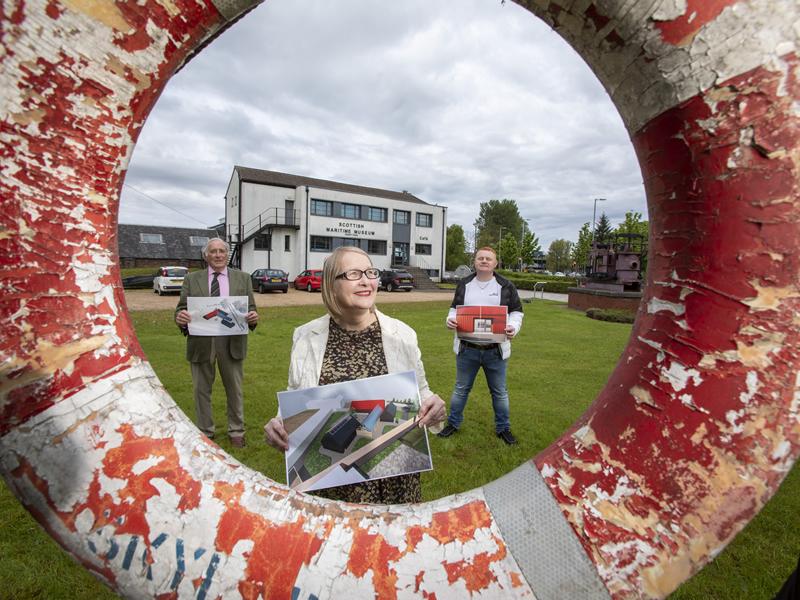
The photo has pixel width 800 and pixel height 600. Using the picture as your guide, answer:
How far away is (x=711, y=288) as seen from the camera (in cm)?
70

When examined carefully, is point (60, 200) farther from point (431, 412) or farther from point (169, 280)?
point (169, 280)

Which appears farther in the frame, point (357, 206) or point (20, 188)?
point (357, 206)

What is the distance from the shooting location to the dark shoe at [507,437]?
439cm

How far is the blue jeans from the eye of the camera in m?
4.25

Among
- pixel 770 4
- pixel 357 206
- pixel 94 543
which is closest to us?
pixel 770 4

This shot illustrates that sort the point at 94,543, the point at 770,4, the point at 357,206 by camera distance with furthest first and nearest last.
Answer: the point at 357,206
the point at 94,543
the point at 770,4

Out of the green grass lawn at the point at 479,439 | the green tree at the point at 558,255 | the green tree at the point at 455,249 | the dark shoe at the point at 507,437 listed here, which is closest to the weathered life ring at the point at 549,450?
the green grass lawn at the point at 479,439

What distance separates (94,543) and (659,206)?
1194mm

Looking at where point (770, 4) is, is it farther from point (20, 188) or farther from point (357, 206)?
point (357, 206)

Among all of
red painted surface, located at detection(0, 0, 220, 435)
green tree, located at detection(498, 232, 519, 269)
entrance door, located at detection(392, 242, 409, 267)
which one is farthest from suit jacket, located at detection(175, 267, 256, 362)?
green tree, located at detection(498, 232, 519, 269)

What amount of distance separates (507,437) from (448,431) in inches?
24.5

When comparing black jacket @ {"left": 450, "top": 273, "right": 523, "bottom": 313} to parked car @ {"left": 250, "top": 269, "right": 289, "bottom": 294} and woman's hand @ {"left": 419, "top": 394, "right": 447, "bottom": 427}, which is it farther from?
parked car @ {"left": 250, "top": 269, "right": 289, "bottom": 294}

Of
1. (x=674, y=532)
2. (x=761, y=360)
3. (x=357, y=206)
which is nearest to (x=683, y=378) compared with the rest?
(x=761, y=360)

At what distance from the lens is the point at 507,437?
14.5ft
